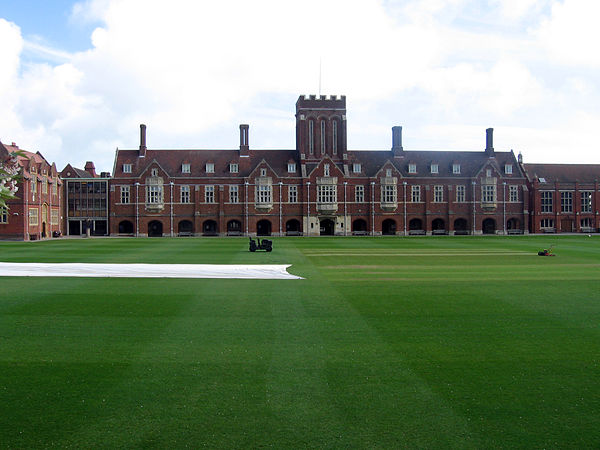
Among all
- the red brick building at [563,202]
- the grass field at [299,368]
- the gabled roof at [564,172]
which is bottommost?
the grass field at [299,368]

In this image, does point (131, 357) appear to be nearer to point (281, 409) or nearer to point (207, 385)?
point (207, 385)

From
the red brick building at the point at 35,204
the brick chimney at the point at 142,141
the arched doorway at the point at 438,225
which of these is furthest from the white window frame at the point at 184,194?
the arched doorway at the point at 438,225

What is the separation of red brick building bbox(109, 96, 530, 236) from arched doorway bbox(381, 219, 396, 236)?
0.15 meters

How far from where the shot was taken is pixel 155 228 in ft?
233

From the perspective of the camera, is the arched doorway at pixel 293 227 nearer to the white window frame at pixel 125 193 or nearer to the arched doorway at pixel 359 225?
the arched doorway at pixel 359 225

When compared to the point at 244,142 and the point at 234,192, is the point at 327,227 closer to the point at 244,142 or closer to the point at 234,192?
the point at 234,192

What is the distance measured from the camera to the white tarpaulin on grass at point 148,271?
2059 cm

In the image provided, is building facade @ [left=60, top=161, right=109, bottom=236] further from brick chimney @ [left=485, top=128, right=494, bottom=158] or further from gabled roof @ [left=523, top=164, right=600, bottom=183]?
gabled roof @ [left=523, top=164, right=600, bottom=183]

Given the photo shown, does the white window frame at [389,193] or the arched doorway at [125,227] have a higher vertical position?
the white window frame at [389,193]

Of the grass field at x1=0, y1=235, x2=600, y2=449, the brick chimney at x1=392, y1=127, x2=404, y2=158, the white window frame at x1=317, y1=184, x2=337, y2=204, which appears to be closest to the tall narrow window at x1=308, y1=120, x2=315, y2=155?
the white window frame at x1=317, y1=184, x2=337, y2=204

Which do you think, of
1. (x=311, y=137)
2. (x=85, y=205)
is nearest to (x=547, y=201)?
(x=311, y=137)

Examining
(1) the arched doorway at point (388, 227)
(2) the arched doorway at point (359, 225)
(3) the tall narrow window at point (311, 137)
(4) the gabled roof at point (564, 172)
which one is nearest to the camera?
(2) the arched doorway at point (359, 225)

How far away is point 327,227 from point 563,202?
32.9m

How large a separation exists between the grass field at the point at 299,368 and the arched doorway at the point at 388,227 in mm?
56322
